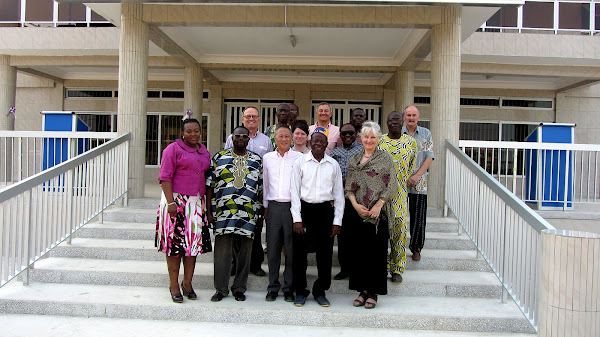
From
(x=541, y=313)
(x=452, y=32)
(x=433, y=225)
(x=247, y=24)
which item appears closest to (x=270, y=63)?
(x=247, y=24)

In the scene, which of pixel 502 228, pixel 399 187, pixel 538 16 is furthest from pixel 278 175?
Result: pixel 538 16

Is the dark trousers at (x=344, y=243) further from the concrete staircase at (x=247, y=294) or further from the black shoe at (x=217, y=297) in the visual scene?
the black shoe at (x=217, y=297)

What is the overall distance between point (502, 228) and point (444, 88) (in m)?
3.03

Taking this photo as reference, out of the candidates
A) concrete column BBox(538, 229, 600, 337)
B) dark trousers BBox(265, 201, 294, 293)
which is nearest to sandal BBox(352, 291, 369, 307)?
dark trousers BBox(265, 201, 294, 293)

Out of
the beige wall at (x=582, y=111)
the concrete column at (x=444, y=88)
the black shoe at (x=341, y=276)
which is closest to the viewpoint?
the black shoe at (x=341, y=276)

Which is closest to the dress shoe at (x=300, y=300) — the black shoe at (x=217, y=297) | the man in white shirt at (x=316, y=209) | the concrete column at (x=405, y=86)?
the man in white shirt at (x=316, y=209)

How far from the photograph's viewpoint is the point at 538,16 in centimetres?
1009

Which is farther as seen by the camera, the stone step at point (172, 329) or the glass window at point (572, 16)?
the glass window at point (572, 16)

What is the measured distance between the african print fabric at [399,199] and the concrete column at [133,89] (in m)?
3.94

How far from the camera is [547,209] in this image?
6.88 meters

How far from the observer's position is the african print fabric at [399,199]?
15.2ft

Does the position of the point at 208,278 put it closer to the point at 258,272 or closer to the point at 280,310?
the point at 258,272

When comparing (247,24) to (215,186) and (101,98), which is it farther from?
(101,98)

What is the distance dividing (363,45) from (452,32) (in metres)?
2.87
